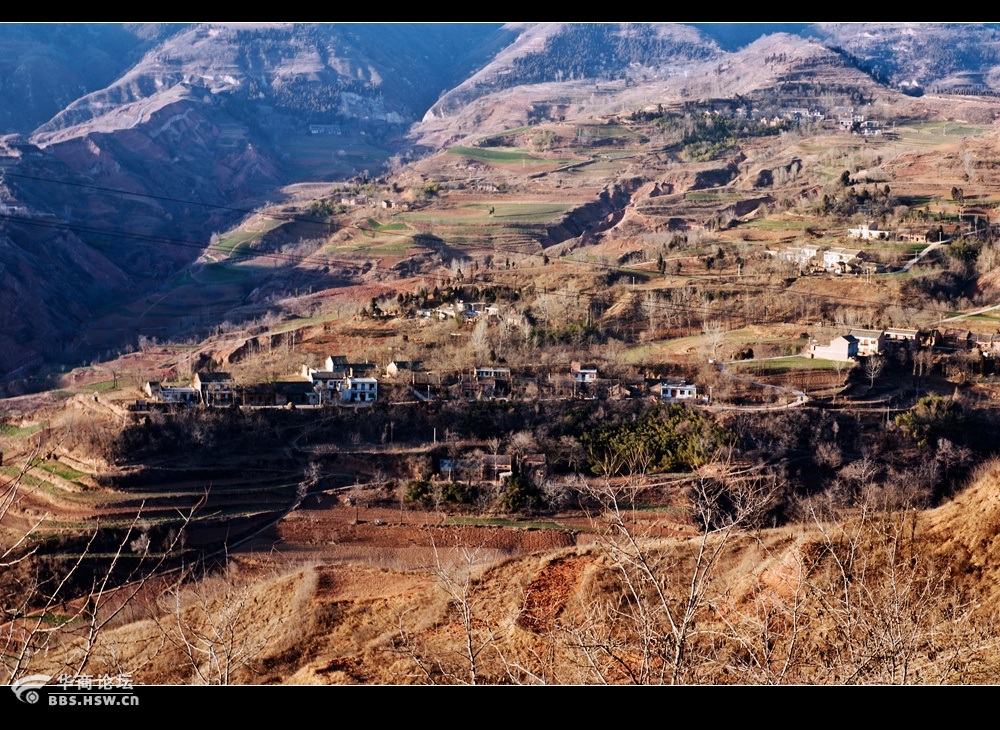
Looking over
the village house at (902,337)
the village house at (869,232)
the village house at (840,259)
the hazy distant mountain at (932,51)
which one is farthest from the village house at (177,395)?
the hazy distant mountain at (932,51)

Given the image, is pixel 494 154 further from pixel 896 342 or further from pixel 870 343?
pixel 870 343

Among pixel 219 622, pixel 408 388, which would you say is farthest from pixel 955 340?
pixel 219 622

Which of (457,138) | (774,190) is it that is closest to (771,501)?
(774,190)

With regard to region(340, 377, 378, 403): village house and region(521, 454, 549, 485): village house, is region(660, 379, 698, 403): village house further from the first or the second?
region(340, 377, 378, 403): village house

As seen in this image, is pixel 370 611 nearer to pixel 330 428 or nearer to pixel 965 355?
pixel 330 428

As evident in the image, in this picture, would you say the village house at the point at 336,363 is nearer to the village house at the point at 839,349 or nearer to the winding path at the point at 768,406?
the winding path at the point at 768,406
